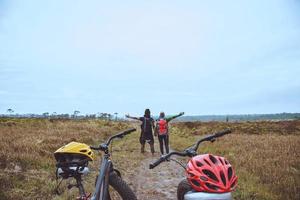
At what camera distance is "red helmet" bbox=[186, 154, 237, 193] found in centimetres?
299

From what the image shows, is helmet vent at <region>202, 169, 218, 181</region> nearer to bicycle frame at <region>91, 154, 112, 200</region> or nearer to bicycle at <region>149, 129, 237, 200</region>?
bicycle at <region>149, 129, 237, 200</region>

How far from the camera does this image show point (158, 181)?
10078mm

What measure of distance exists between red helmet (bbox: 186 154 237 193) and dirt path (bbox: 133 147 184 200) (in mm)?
5157

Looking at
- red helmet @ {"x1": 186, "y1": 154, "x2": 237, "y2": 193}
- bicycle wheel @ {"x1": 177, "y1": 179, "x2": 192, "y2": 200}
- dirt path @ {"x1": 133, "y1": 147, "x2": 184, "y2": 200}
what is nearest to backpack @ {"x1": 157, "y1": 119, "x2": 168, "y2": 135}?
dirt path @ {"x1": 133, "y1": 147, "x2": 184, "y2": 200}

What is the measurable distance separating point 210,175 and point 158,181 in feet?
23.8

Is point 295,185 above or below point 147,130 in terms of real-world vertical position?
below

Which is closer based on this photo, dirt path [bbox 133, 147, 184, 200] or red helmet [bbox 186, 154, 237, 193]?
red helmet [bbox 186, 154, 237, 193]

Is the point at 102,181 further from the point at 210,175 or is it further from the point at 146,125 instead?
the point at 146,125

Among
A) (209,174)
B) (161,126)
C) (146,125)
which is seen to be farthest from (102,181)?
(146,125)

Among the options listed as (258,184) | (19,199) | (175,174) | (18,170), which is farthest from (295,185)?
(18,170)

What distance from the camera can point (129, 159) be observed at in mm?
14438

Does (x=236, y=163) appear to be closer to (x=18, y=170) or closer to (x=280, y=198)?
(x=280, y=198)

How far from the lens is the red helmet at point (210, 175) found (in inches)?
118

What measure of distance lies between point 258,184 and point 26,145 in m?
9.54
